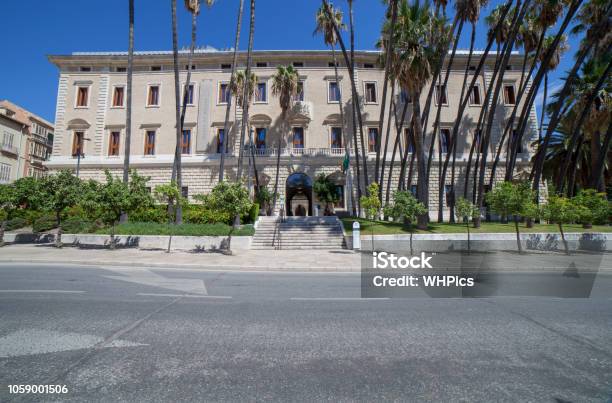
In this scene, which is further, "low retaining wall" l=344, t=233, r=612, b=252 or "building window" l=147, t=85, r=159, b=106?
"building window" l=147, t=85, r=159, b=106

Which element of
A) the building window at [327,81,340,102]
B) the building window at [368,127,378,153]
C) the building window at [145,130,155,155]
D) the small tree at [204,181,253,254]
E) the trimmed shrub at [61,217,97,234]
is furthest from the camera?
the building window at [327,81,340,102]

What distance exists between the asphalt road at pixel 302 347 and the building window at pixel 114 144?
88.3 feet

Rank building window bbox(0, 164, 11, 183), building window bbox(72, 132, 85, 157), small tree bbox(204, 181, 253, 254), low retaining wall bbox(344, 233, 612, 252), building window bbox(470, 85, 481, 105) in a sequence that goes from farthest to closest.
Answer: building window bbox(0, 164, 11, 183) < building window bbox(470, 85, 481, 105) < building window bbox(72, 132, 85, 157) < low retaining wall bbox(344, 233, 612, 252) < small tree bbox(204, 181, 253, 254)

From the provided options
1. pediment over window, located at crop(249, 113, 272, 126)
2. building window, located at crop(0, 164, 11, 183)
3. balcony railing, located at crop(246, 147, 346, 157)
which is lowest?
building window, located at crop(0, 164, 11, 183)

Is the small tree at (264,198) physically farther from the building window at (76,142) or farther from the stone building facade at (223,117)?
the building window at (76,142)

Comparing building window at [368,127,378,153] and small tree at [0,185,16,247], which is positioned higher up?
building window at [368,127,378,153]

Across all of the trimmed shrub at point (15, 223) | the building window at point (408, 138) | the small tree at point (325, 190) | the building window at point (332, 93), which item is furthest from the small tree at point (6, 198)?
the building window at point (408, 138)

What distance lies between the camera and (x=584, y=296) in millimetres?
6535

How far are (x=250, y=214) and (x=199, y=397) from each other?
1991 cm

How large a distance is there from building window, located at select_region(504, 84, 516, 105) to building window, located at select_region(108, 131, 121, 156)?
135 feet

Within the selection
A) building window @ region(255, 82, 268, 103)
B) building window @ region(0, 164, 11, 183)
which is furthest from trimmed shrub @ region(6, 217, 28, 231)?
building window @ region(0, 164, 11, 183)

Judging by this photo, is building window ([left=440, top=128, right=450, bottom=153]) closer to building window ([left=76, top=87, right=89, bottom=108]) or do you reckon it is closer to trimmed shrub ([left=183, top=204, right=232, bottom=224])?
trimmed shrub ([left=183, top=204, right=232, bottom=224])

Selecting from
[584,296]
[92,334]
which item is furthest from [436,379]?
[584,296]

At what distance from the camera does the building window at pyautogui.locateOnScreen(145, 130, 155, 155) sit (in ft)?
94.7
